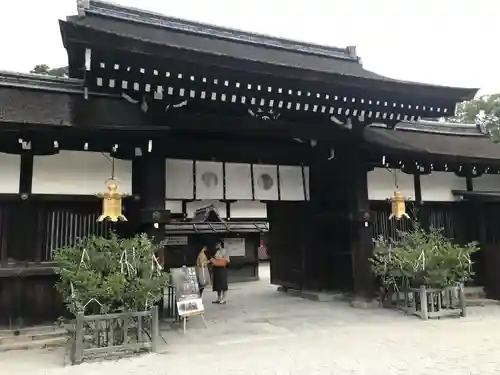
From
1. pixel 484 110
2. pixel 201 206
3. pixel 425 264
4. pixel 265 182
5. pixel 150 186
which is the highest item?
pixel 484 110

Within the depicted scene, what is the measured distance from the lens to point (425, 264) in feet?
24.5

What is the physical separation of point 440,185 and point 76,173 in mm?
8341

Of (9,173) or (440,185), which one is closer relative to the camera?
(9,173)

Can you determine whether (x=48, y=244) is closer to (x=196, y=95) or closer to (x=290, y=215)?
(x=196, y=95)

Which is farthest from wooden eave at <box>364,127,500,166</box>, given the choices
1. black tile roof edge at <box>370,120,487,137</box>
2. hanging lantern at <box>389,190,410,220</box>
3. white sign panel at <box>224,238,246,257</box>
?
white sign panel at <box>224,238,246,257</box>

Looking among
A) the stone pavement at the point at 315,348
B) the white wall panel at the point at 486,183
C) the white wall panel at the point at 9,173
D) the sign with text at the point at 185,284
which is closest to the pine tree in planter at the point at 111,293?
the stone pavement at the point at 315,348

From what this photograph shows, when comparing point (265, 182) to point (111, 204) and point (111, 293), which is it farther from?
point (111, 293)

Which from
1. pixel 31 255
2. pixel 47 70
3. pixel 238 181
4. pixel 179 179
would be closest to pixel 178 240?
pixel 238 181

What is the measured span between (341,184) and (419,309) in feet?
9.79

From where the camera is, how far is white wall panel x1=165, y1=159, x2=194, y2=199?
26.8ft

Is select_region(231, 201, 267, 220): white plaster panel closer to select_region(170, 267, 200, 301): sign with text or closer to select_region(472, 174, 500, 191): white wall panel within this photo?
select_region(472, 174, 500, 191): white wall panel

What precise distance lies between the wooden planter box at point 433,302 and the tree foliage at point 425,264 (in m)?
0.15

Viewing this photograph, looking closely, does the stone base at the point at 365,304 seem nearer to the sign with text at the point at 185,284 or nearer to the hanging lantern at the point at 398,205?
the hanging lantern at the point at 398,205

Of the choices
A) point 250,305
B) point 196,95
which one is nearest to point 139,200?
point 196,95
